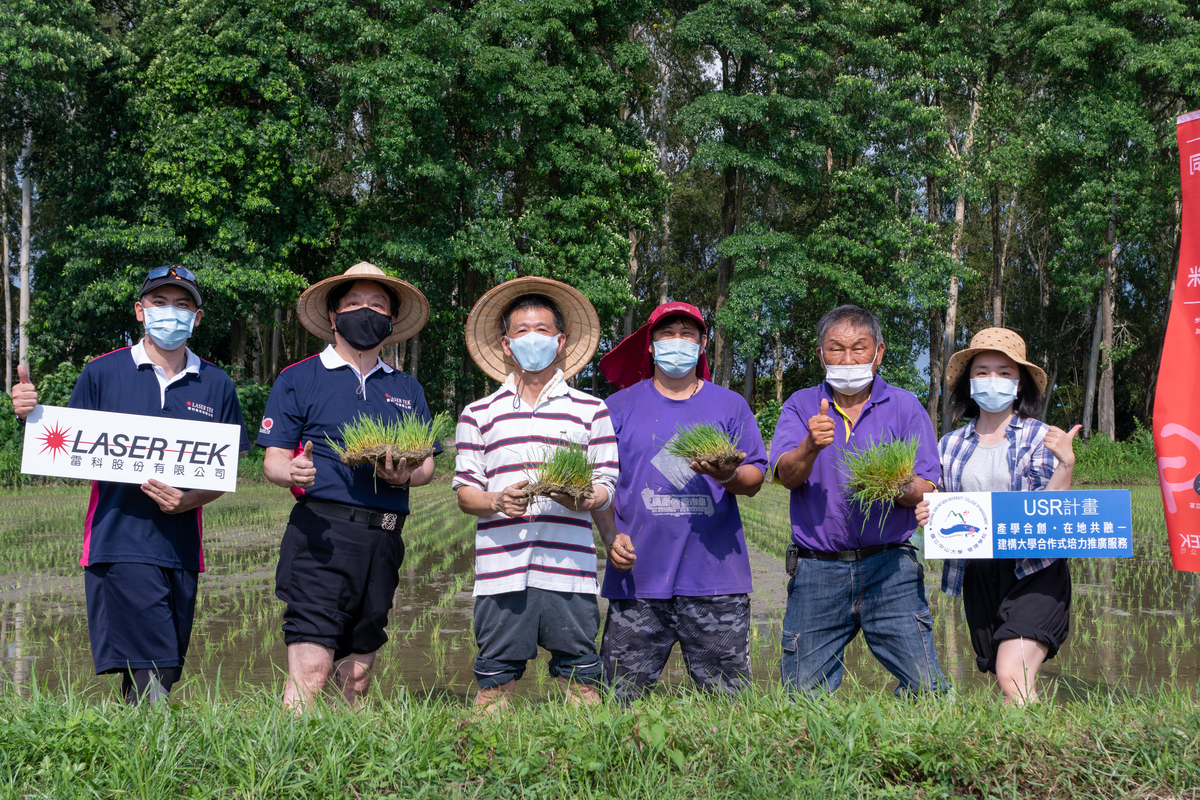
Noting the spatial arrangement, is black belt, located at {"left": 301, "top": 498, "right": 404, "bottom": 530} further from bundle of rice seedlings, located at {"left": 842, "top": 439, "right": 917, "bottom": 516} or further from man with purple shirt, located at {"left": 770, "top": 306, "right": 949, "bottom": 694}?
bundle of rice seedlings, located at {"left": 842, "top": 439, "right": 917, "bottom": 516}

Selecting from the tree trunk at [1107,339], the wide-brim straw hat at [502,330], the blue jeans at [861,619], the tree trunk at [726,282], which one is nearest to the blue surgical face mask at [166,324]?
the wide-brim straw hat at [502,330]

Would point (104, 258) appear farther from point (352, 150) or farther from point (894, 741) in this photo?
point (894, 741)

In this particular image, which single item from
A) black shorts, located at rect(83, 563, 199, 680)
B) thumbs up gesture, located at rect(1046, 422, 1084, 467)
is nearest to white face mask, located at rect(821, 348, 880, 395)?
thumbs up gesture, located at rect(1046, 422, 1084, 467)

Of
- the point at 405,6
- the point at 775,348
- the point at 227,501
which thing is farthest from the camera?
the point at 775,348

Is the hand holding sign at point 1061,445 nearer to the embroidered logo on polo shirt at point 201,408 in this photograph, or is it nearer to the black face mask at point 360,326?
the black face mask at point 360,326

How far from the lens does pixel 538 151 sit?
82.1 feet

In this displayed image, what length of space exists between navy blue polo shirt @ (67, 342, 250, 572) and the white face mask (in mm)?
2630

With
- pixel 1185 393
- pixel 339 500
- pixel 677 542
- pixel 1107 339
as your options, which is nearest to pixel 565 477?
pixel 677 542

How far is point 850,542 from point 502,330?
1799 mm

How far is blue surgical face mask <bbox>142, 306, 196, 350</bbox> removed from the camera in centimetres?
403

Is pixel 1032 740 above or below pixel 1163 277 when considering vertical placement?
below

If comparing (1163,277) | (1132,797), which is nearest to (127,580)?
(1132,797)

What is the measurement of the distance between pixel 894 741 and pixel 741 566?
1.03m

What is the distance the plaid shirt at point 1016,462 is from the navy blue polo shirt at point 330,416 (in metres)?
2.36
